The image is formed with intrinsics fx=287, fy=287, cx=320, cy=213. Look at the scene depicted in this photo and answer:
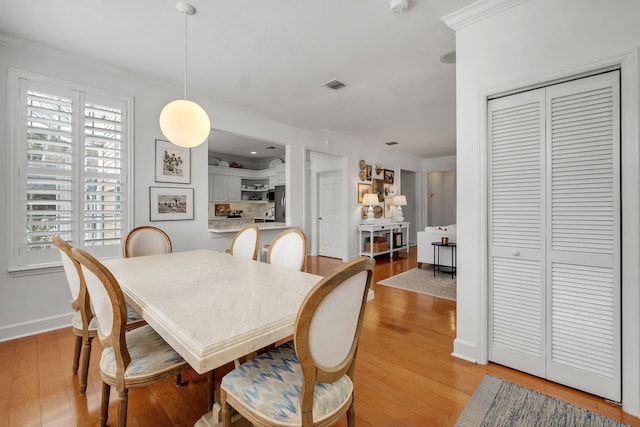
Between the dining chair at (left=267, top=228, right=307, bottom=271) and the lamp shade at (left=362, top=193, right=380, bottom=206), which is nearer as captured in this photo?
the dining chair at (left=267, top=228, right=307, bottom=271)

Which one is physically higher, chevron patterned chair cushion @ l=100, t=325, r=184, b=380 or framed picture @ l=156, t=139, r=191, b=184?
framed picture @ l=156, t=139, r=191, b=184

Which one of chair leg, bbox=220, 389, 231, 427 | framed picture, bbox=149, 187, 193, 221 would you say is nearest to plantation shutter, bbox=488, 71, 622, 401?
chair leg, bbox=220, 389, 231, 427

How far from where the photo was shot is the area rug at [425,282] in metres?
3.89

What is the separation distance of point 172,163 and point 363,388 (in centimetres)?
320

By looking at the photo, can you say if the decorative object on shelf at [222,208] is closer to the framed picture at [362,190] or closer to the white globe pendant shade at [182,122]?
the framed picture at [362,190]

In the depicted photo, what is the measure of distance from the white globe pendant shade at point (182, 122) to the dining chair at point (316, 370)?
1683 millimetres

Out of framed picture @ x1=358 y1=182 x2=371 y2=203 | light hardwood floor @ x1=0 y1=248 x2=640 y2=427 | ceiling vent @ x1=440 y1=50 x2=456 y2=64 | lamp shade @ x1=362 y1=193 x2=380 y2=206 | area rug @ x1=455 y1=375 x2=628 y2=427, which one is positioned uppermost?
ceiling vent @ x1=440 y1=50 x2=456 y2=64

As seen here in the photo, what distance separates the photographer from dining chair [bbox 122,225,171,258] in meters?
2.61

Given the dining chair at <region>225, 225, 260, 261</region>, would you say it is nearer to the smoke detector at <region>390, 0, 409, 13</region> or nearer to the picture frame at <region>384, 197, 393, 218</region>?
the smoke detector at <region>390, 0, 409, 13</region>

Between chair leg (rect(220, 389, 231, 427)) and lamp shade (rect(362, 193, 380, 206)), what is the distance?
217 inches

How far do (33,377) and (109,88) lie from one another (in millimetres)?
2706

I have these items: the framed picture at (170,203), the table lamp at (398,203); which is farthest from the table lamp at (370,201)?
the framed picture at (170,203)

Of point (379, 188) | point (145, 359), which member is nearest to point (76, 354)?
point (145, 359)

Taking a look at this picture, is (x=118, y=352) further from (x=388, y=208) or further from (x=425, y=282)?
(x=388, y=208)
